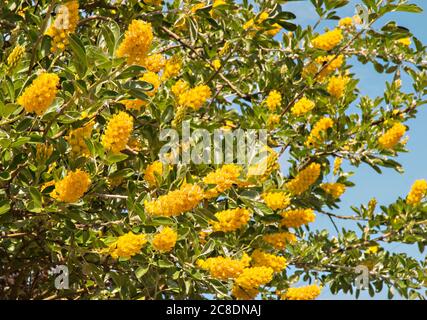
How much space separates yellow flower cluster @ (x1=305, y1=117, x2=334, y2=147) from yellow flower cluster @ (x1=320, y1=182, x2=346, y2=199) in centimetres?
28

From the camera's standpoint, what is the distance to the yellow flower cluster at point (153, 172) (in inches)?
95.4

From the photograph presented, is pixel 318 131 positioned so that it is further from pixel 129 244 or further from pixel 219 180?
pixel 129 244

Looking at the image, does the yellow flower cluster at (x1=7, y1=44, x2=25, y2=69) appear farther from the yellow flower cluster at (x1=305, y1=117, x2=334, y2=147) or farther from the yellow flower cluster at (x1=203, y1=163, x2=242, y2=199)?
the yellow flower cluster at (x1=305, y1=117, x2=334, y2=147)

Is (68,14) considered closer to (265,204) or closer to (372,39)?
(265,204)

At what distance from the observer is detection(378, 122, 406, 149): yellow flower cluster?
10.9ft

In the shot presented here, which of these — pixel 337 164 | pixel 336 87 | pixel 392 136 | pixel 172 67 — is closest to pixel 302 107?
pixel 336 87

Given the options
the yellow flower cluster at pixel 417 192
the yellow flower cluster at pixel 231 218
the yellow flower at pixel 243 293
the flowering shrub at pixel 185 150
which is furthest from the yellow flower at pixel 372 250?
the yellow flower cluster at pixel 231 218

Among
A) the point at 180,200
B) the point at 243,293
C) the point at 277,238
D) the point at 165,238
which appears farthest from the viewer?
the point at 277,238

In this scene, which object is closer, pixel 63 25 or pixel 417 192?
pixel 63 25

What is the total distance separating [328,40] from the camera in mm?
3221

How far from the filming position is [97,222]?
2.49 metres

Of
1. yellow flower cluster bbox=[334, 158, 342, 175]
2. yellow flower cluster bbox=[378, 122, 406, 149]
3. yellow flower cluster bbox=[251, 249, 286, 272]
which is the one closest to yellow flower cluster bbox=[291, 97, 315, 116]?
yellow flower cluster bbox=[378, 122, 406, 149]

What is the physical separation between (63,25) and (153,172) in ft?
2.07
